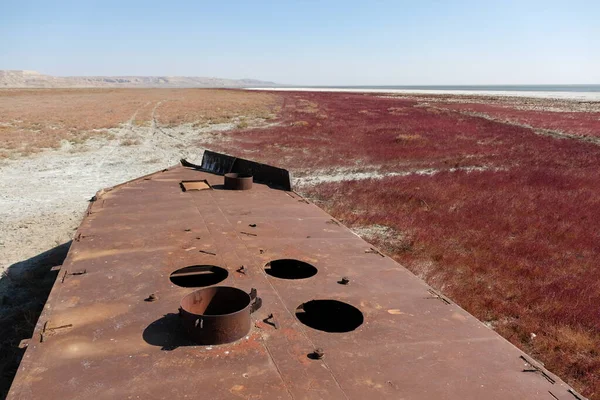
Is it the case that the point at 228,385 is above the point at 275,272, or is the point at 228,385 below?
above

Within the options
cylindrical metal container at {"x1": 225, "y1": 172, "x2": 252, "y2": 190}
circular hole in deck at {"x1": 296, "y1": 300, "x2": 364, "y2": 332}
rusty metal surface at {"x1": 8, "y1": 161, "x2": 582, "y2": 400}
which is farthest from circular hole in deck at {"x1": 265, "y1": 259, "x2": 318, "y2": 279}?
cylindrical metal container at {"x1": 225, "y1": 172, "x2": 252, "y2": 190}

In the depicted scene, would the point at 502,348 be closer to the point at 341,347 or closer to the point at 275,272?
the point at 341,347

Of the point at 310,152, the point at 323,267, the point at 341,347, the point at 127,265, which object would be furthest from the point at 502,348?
the point at 310,152

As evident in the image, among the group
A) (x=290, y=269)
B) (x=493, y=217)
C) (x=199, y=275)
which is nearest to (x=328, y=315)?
(x=290, y=269)

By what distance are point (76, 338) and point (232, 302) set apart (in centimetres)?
134

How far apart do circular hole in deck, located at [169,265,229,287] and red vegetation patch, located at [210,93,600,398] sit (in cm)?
479

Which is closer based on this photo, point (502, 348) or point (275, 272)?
point (502, 348)

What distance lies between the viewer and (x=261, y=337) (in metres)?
3.56

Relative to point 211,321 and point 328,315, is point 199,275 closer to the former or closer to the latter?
point 328,315

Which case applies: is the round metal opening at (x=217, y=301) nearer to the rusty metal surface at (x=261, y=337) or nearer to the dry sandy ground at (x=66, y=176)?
the rusty metal surface at (x=261, y=337)

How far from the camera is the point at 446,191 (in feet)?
50.5

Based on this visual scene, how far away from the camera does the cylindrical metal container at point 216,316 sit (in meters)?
3.38

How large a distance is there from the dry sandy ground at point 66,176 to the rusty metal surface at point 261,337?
20.4 ft

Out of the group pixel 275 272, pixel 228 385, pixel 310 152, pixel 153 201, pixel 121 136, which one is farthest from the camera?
pixel 121 136
